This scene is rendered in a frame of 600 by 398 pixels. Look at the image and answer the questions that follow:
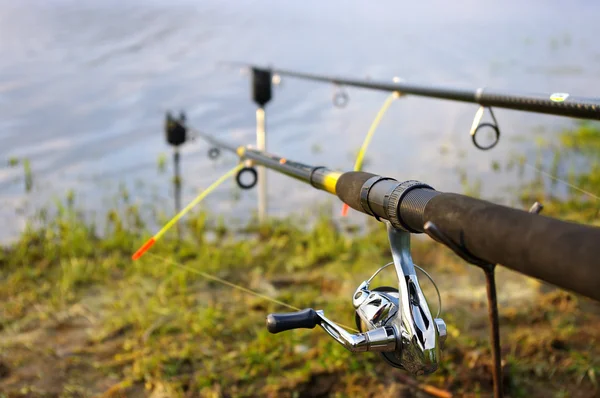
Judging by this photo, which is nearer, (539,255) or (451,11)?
(539,255)

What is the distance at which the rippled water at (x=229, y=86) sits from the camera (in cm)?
630

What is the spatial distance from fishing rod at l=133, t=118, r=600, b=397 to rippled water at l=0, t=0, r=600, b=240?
13.2 ft

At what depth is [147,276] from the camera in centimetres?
378

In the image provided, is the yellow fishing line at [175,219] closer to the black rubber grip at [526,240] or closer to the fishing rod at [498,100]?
the fishing rod at [498,100]

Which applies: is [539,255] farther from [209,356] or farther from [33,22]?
[33,22]

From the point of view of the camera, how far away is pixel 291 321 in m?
1.29

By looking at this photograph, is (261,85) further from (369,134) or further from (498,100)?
(498,100)

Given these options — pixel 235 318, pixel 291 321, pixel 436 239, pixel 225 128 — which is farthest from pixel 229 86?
pixel 436 239

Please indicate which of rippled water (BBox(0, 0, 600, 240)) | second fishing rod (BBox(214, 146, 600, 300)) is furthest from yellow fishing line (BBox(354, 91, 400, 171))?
rippled water (BBox(0, 0, 600, 240))

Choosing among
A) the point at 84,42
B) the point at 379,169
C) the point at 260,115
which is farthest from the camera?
the point at 84,42

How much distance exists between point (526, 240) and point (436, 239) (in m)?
0.15

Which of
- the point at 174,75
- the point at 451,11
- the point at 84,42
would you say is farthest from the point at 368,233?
the point at 451,11

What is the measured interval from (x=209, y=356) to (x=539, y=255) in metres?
2.07

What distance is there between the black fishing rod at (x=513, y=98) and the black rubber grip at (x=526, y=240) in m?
1.00
